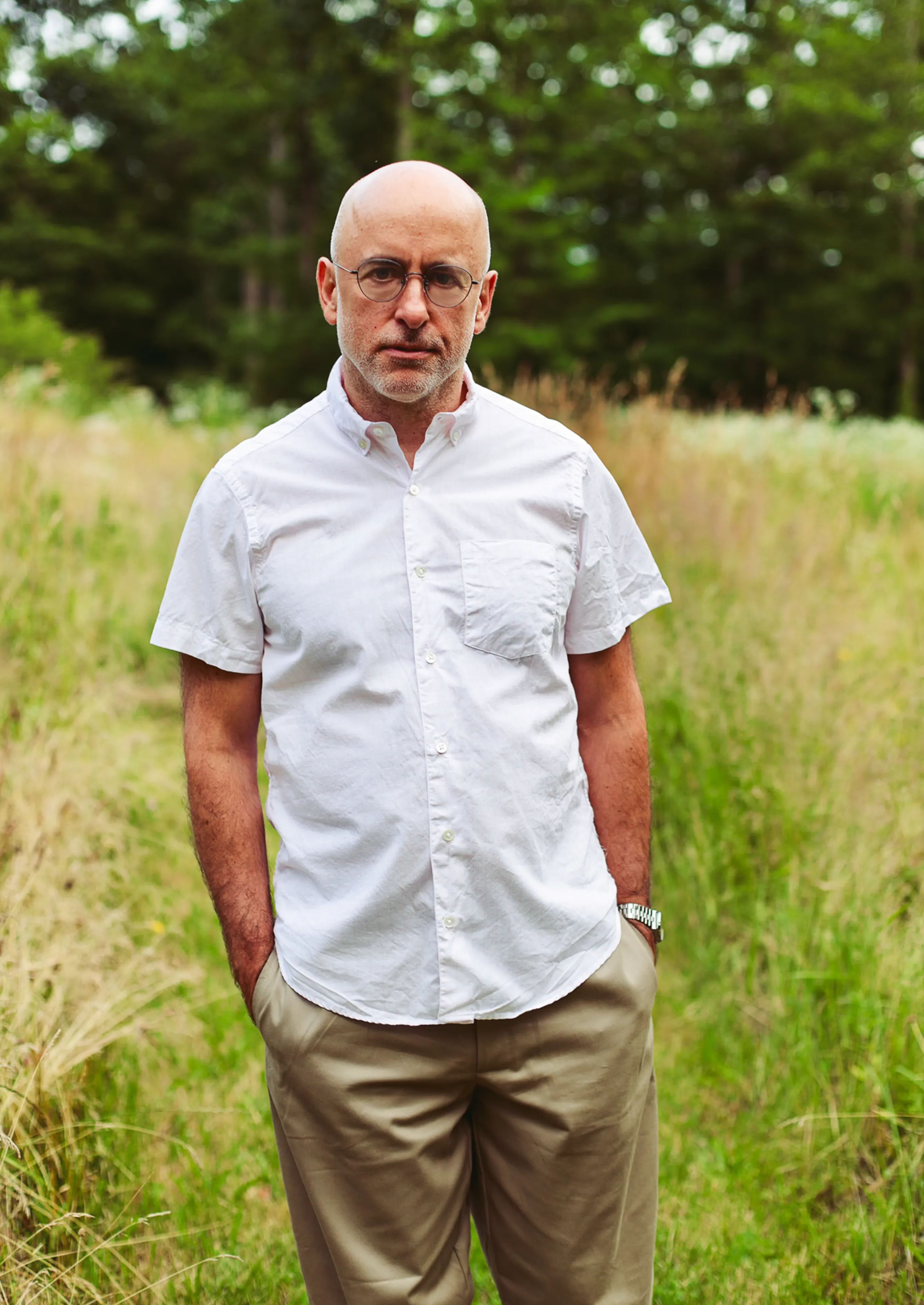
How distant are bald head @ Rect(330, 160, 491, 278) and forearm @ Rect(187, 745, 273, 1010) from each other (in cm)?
77

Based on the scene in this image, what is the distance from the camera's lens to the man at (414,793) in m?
1.49

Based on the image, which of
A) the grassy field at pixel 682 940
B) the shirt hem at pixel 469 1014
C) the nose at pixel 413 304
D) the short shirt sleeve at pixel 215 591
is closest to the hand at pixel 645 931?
the shirt hem at pixel 469 1014

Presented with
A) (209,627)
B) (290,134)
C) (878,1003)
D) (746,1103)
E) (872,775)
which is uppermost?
(290,134)

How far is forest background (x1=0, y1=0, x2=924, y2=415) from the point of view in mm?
18406

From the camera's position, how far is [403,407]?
1.58 m

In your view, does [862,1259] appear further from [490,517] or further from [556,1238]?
[490,517]

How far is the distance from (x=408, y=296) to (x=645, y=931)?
105 centimetres

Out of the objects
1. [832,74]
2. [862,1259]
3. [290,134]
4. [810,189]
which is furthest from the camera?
[810,189]

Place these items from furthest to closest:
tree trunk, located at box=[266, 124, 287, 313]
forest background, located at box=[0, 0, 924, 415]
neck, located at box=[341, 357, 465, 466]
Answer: tree trunk, located at box=[266, 124, 287, 313] < forest background, located at box=[0, 0, 924, 415] < neck, located at box=[341, 357, 465, 466]

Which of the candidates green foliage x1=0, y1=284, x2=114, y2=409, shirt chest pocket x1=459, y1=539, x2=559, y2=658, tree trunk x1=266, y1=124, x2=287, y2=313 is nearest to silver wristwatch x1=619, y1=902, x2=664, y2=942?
shirt chest pocket x1=459, y1=539, x2=559, y2=658

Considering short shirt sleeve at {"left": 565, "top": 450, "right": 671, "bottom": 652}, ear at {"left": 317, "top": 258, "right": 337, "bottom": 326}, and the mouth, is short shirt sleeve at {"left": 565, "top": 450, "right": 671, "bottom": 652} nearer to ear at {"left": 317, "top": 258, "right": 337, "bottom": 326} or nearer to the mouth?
the mouth

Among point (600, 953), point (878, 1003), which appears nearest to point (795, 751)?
point (878, 1003)

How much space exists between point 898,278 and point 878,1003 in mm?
24491

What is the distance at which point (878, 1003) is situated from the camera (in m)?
2.49
